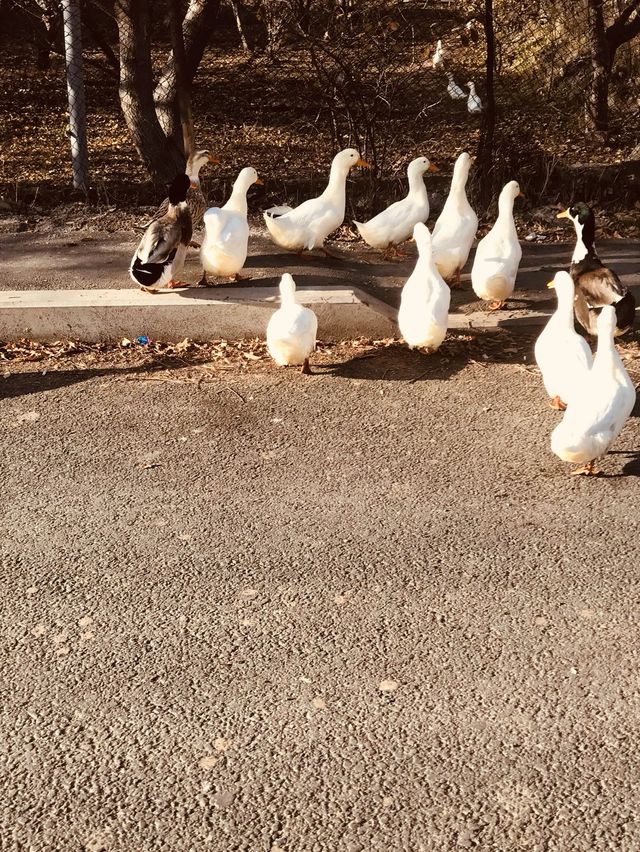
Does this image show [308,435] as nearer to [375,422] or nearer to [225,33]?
[375,422]

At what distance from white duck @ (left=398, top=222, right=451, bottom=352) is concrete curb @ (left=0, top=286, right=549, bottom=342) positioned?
0.55m

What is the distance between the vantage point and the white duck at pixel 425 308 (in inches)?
235

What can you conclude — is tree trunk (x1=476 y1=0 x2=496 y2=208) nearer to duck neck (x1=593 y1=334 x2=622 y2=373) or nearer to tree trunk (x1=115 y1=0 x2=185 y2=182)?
tree trunk (x1=115 y1=0 x2=185 y2=182)

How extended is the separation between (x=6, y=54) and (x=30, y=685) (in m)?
13.8

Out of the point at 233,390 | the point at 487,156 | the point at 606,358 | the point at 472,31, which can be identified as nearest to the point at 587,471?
the point at 606,358

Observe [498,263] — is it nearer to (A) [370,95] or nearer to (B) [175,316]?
(B) [175,316]

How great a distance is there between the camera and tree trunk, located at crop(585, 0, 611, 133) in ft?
33.8

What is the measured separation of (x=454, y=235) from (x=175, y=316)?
1.96 metres

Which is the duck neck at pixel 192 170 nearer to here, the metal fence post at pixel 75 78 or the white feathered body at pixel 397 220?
the white feathered body at pixel 397 220

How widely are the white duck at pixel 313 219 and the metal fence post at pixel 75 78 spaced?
2349 millimetres

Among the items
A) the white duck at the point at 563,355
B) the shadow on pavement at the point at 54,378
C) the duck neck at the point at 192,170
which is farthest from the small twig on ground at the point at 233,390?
the duck neck at the point at 192,170

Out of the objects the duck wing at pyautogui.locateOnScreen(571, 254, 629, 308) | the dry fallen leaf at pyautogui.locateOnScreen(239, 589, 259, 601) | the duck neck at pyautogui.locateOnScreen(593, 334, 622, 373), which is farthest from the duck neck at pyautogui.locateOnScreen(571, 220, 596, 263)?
the dry fallen leaf at pyautogui.locateOnScreen(239, 589, 259, 601)

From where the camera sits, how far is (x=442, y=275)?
284 inches

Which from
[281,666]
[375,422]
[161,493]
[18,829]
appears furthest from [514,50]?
[18,829]
